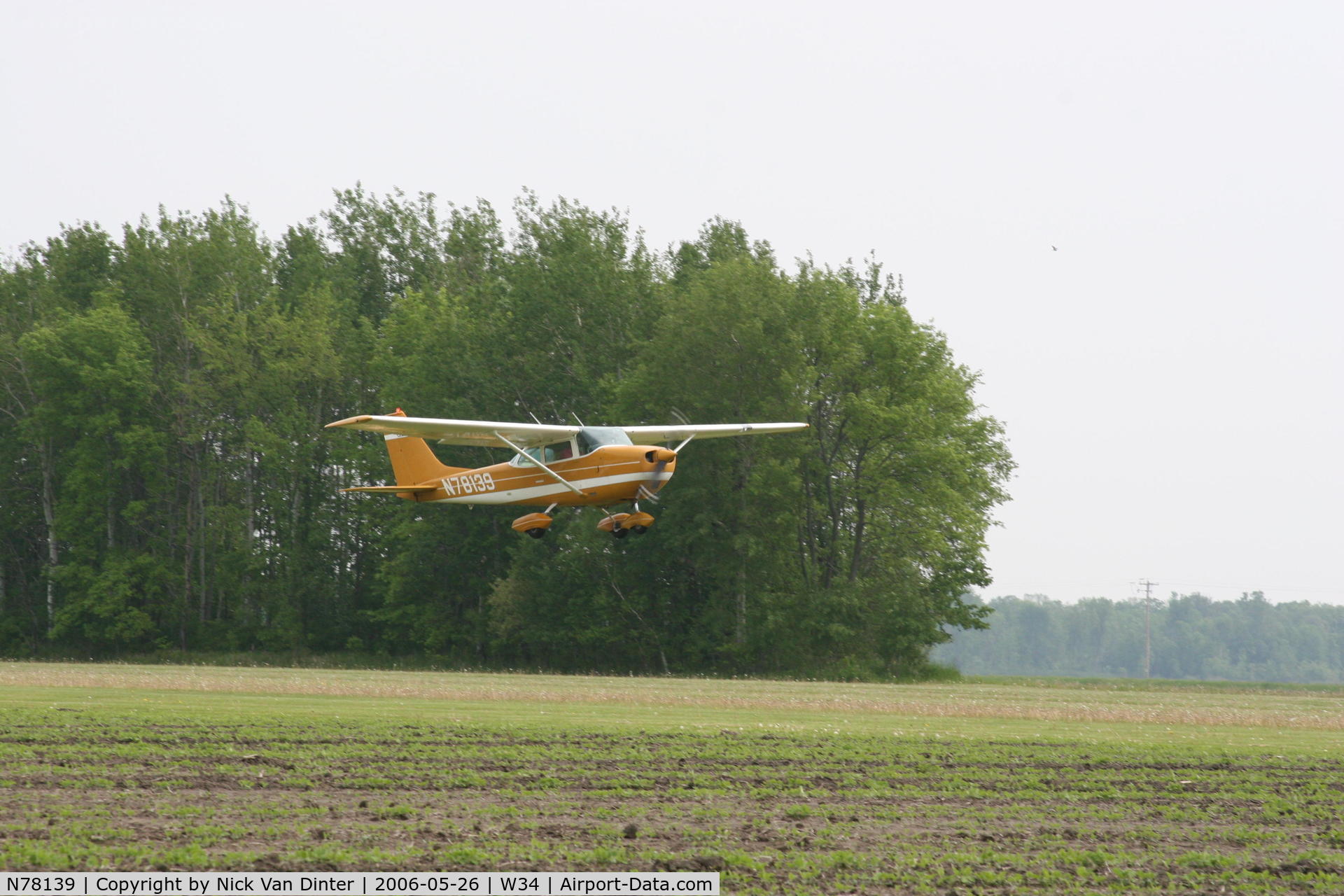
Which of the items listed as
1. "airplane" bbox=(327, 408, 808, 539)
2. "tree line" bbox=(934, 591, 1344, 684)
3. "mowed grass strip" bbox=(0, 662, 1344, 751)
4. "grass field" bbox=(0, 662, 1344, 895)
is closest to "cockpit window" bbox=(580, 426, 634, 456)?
"airplane" bbox=(327, 408, 808, 539)

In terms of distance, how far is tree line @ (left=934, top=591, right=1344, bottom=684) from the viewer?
170m

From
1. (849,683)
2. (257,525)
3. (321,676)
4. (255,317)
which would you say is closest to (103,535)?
(257,525)

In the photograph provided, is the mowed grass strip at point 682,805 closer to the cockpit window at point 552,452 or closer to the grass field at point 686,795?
the grass field at point 686,795

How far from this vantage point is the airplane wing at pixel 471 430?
107ft

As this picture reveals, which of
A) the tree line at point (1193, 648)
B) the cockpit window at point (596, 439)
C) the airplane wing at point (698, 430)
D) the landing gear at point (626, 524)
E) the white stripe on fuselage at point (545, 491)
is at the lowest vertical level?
the tree line at point (1193, 648)

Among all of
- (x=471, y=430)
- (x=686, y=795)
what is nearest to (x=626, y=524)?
(x=471, y=430)

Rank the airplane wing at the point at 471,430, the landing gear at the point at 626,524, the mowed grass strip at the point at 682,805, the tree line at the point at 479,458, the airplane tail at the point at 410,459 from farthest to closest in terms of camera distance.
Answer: the tree line at the point at 479,458, the airplane tail at the point at 410,459, the landing gear at the point at 626,524, the airplane wing at the point at 471,430, the mowed grass strip at the point at 682,805

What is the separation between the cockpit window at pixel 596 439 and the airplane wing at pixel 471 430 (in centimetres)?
34

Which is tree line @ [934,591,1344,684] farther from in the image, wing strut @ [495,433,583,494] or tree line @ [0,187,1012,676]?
wing strut @ [495,433,583,494]

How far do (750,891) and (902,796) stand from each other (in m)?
4.89

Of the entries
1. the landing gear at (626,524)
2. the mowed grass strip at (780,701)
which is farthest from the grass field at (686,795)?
the landing gear at (626,524)

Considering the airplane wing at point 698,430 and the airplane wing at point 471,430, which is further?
the airplane wing at point 698,430

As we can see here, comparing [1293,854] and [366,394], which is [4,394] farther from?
[1293,854]

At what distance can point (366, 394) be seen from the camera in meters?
64.4
